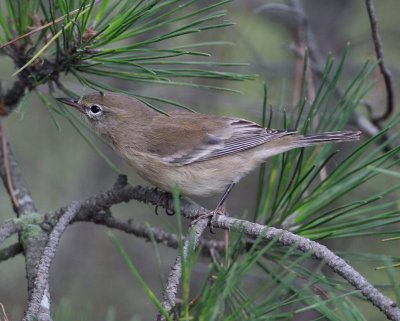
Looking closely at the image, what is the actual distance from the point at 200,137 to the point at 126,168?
235 cm

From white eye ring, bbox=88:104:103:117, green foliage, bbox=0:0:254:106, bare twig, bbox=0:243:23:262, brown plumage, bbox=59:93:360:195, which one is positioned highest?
green foliage, bbox=0:0:254:106

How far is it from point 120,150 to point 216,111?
2.19m

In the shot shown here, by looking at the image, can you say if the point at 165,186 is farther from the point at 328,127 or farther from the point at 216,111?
the point at 216,111

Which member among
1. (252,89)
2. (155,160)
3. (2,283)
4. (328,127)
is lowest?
(2,283)

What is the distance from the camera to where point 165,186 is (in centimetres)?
295

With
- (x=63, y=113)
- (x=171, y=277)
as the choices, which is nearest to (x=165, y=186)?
(x=63, y=113)

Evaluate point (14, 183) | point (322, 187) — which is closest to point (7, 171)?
point (14, 183)

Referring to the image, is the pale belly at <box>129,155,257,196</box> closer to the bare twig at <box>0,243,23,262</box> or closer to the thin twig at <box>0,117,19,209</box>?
the thin twig at <box>0,117,19,209</box>

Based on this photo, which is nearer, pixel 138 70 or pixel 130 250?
pixel 138 70

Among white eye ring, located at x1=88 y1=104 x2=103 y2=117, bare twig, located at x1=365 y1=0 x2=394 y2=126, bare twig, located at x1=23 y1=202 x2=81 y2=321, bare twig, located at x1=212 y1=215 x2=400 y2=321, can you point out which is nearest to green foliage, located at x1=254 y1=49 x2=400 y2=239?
bare twig, located at x1=365 y1=0 x2=394 y2=126

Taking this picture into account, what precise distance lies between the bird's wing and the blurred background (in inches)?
36.4

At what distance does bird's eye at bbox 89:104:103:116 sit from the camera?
321 cm

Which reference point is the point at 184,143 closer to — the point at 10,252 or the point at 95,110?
the point at 95,110

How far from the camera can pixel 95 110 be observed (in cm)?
323
